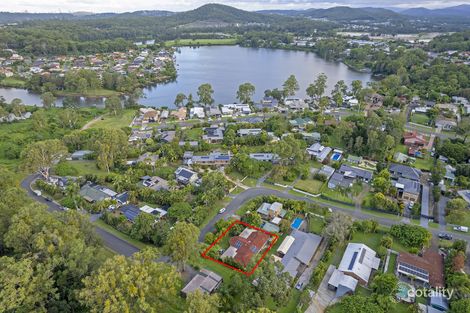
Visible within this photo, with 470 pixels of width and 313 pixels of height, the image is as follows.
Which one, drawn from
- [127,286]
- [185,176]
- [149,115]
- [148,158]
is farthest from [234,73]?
[127,286]

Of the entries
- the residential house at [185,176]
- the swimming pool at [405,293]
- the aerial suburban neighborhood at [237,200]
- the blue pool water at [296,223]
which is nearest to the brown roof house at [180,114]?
the aerial suburban neighborhood at [237,200]

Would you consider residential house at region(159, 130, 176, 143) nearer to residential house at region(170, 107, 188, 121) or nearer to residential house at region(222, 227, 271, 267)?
residential house at region(170, 107, 188, 121)

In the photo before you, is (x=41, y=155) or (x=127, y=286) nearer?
(x=127, y=286)

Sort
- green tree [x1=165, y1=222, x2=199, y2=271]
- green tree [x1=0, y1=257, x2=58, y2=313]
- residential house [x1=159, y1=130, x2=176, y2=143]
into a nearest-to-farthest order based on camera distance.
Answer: green tree [x1=0, y1=257, x2=58, y2=313] < green tree [x1=165, y1=222, x2=199, y2=271] < residential house [x1=159, y1=130, x2=176, y2=143]

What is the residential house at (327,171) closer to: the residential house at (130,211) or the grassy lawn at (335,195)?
the grassy lawn at (335,195)

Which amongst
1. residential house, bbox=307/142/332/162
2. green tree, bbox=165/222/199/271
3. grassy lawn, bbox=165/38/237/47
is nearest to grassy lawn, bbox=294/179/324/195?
residential house, bbox=307/142/332/162

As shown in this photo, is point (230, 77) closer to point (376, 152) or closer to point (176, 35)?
point (376, 152)

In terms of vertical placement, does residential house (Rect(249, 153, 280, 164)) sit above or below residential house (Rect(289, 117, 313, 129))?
below

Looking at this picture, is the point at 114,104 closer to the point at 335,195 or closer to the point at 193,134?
the point at 193,134
